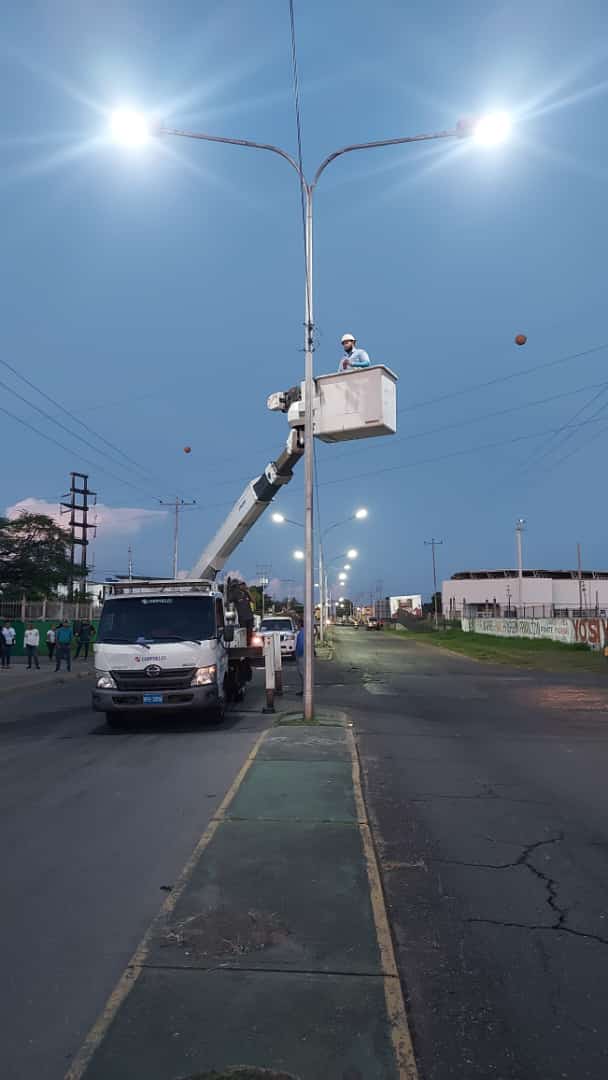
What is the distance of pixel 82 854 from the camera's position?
5.91 meters

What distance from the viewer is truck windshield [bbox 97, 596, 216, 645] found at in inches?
493

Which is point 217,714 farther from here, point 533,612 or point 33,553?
point 533,612

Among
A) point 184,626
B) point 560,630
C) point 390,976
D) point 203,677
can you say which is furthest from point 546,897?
point 560,630

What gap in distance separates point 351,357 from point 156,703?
20.4 ft

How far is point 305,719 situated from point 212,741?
1.74m

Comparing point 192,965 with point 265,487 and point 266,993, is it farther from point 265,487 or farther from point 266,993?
point 265,487

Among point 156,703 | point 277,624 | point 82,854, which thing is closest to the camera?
point 82,854

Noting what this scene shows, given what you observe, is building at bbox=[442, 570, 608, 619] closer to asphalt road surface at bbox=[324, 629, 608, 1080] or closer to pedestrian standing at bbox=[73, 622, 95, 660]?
pedestrian standing at bbox=[73, 622, 95, 660]

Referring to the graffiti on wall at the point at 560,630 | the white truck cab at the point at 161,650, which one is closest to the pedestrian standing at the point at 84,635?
the white truck cab at the point at 161,650

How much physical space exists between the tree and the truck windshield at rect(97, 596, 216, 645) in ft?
113

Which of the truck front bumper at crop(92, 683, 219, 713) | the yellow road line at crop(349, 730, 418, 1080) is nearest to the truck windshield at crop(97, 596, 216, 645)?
the truck front bumper at crop(92, 683, 219, 713)

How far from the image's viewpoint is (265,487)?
1563 cm

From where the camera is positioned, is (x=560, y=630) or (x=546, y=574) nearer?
(x=560, y=630)

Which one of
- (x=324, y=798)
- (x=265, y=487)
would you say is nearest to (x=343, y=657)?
(x=265, y=487)
